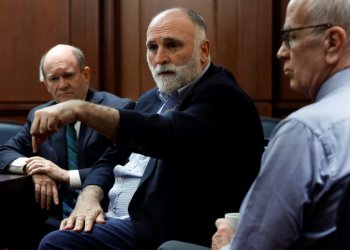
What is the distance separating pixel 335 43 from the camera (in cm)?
121

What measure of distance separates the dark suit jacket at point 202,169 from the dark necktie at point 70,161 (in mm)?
696

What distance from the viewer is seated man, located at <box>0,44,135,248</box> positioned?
242 centimetres

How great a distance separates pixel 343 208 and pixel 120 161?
1.55m

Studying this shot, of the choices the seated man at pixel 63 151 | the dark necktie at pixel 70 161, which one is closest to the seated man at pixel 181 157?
the seated man at pixel 63 151

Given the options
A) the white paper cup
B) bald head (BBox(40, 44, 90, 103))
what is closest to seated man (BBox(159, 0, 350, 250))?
the white paper cup

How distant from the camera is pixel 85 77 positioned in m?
2.90

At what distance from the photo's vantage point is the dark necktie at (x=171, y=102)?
214 cm

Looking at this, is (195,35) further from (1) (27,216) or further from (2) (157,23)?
(1) (27,216)

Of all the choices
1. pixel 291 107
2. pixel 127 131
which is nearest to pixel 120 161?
pixel 127 131

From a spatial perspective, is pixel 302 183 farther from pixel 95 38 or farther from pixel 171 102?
pixel 95 38

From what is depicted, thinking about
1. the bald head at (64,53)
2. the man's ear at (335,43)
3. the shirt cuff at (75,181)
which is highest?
the man's ear at (335,43)

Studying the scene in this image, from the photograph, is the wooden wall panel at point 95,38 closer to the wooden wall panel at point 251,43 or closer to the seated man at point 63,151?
the wooden wall panel at point 251,43

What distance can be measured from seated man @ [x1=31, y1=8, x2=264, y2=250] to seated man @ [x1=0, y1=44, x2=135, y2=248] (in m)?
0.35

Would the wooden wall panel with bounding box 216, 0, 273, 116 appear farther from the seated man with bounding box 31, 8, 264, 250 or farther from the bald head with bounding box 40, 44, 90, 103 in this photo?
the seated man with bounding box 31, 8, 264, 250
